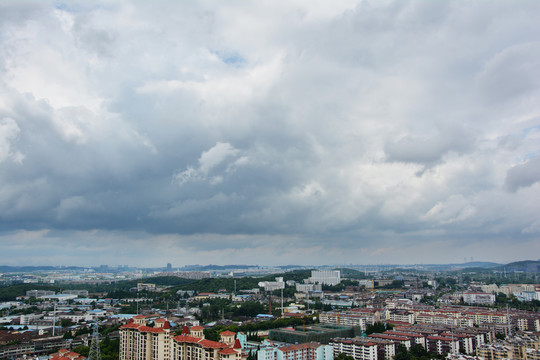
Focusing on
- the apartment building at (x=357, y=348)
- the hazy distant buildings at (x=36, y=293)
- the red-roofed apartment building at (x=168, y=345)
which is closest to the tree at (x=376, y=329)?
the apartment building at (x=357, y=348)

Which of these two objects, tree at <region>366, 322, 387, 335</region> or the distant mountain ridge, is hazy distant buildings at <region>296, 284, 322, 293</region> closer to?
tree at <region>366, 322, 387, 335</region>

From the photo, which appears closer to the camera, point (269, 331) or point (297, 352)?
point (297, 352)

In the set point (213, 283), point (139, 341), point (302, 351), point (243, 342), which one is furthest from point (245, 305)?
point (213, 283)

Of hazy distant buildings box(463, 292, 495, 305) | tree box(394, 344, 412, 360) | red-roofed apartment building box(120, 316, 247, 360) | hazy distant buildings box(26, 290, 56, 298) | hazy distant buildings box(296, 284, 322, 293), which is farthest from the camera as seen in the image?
hazy distant buildings box(296, 284, 322, 293)

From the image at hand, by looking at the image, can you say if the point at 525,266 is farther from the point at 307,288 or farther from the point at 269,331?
the point at 269,331

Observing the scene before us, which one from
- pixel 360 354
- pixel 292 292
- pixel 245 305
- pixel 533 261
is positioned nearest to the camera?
pixel 360 354

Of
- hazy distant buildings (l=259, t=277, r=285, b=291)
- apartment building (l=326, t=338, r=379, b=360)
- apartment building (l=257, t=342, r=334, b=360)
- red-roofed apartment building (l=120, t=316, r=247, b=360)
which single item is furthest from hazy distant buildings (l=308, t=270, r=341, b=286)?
red-roofed apartment building (l=120, t=316, r=247, b=360)

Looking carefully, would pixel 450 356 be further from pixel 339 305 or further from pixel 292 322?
pixel 339 305

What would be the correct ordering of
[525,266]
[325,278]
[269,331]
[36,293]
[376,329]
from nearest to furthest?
[269,331] < [376,329] < [36,293] < [325,278] < [525,266]

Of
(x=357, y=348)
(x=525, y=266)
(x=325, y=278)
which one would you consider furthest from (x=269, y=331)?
(x=525, y=266)
